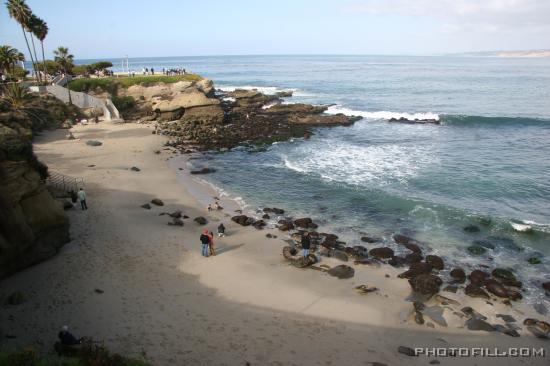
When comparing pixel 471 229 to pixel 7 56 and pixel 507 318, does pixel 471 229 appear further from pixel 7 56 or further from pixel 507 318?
pixel 7 56

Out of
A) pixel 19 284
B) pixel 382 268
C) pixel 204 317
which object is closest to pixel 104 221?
pixel 19 284

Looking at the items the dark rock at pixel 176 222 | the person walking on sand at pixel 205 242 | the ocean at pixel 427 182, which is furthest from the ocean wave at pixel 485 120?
the person walking on sand at pixel 205 242

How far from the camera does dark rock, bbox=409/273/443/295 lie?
16.4 m

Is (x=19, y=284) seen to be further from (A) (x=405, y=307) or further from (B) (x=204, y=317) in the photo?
(A) (x=405, y=307)

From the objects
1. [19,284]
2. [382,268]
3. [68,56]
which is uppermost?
[68,56]

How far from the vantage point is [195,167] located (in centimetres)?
3444

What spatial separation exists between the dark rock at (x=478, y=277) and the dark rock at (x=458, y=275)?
0.31 metres

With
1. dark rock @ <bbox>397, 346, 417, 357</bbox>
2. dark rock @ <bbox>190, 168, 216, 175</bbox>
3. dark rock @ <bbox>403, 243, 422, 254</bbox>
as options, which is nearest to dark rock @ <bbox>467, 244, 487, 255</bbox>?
dark rock @ <bbox>403, 243, 422, 254</bbox>

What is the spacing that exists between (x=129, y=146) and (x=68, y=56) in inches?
1339

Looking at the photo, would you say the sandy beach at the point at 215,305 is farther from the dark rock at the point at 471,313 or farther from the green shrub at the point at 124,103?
the green shrub at the point at 124,103

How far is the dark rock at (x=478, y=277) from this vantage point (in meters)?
17.3

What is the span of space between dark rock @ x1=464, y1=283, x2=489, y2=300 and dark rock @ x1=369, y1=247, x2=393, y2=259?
393cm

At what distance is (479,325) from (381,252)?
6.11 meters

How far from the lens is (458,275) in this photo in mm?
17734
